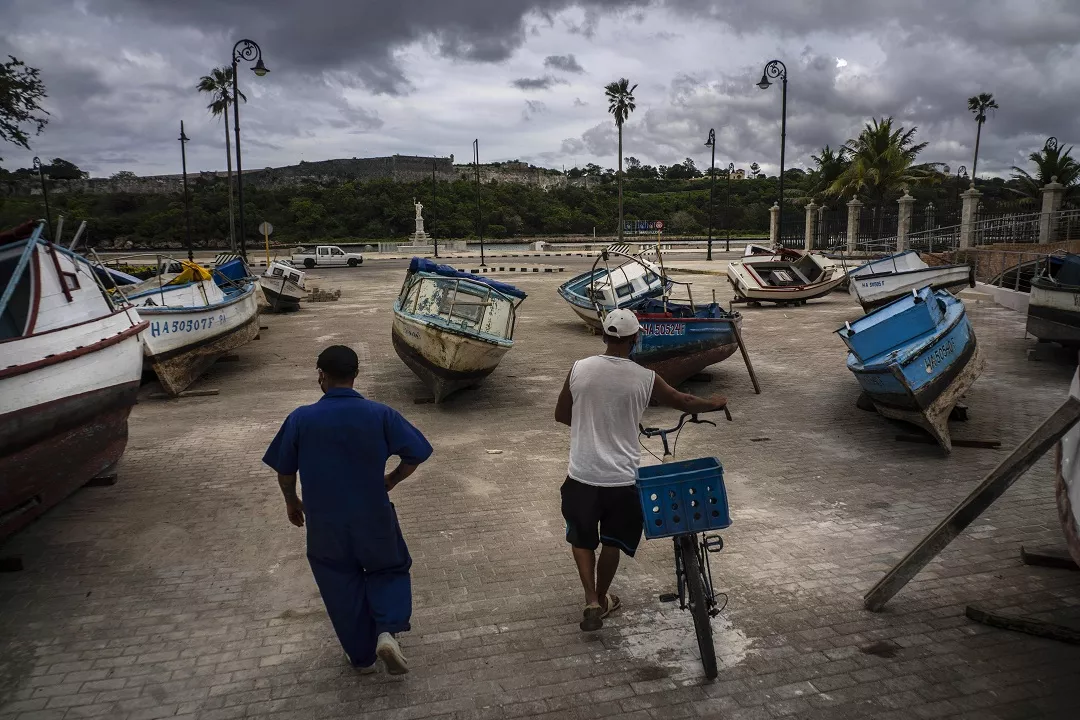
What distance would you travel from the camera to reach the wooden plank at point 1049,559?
15.9 ft

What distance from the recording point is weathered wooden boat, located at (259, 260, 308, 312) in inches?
802

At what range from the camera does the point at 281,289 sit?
20266 millimetres

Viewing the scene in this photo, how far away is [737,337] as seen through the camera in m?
10.3

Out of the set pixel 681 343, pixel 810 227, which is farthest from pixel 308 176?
pixel 681 343

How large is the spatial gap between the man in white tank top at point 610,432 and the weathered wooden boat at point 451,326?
584cm

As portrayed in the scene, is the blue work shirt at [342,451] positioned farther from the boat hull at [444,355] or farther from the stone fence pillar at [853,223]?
the stone fence pillar at [853,223]

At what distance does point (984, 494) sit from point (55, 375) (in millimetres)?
6707

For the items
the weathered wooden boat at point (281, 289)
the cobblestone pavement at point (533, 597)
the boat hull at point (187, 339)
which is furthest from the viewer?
the weathered wooden boat at point (281, 289)

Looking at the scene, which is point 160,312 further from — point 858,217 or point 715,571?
point 858,217

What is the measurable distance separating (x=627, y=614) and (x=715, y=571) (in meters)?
0.92

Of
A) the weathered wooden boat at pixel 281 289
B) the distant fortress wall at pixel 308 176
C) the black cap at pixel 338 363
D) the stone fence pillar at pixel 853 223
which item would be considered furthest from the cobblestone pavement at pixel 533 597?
the distant fortress wall at pixel 308 176

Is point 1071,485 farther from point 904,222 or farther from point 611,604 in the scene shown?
point 904,222

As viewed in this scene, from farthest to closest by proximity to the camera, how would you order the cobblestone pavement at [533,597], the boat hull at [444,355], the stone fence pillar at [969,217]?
the stone fence pillar at [969,217] → the boat hull at [444,355] → the cobblestone pavement at [533,597]

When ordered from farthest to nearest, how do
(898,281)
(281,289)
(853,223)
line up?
1. (853,223)
2. (281,289)
3. (898,281)
